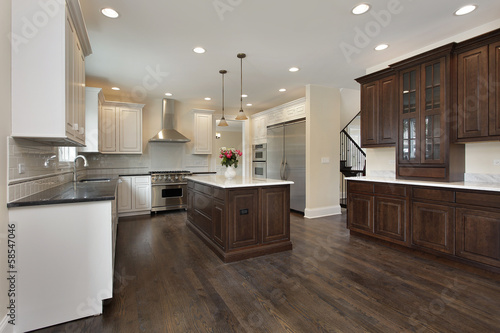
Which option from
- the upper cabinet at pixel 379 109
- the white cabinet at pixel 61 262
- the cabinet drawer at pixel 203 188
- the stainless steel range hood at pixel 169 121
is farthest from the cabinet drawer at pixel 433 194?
the stainless steel range hood at pixel 169 121

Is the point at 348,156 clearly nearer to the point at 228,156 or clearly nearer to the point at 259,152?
the point at 259,152

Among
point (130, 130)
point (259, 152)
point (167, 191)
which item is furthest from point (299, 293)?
point (130, 130)

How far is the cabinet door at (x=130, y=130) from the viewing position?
548 cm

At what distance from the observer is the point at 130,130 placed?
5582mm

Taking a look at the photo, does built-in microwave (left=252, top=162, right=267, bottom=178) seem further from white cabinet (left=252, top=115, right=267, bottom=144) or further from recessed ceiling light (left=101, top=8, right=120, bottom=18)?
recessed ceiling light (left=101, top=8, right=120, bottom=18)

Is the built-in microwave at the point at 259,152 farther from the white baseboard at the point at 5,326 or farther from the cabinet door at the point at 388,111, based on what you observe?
the white baseboard at the point at 5,326

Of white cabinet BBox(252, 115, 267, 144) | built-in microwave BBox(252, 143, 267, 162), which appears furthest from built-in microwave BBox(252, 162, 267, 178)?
white cabinet BBox(252, 115, 267, 144)

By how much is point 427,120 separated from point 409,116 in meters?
0.23

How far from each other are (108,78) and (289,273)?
453 cm

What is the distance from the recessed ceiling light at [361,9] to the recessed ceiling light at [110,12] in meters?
2.46

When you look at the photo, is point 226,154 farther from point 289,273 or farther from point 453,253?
point 453,253

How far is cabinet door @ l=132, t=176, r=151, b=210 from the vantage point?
17.9 ft

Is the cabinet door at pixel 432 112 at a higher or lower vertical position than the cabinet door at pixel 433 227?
higher

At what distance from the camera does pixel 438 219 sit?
289cm
